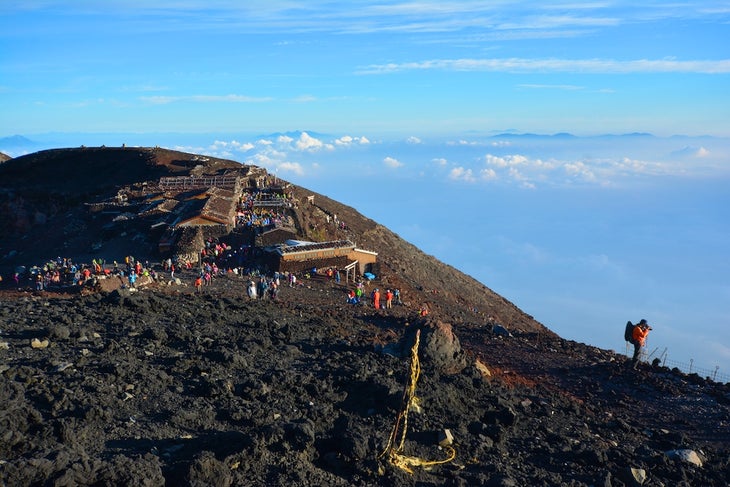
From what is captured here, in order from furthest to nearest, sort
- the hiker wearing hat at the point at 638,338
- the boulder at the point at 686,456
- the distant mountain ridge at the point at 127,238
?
the distant mountain ridge at the point at 127,238
the hiker wearing hat at the point at 638,338
the boulder at the point at 686,456

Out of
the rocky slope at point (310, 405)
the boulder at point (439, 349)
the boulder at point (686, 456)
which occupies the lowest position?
the boulder at point (686, 456)

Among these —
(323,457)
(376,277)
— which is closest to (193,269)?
(376,277)

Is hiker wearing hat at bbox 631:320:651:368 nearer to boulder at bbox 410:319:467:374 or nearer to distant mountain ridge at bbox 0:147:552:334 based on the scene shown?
boulder at bbox 410:319:467:374

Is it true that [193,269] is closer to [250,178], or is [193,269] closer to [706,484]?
[250,178]

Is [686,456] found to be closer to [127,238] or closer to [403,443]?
[403,443]

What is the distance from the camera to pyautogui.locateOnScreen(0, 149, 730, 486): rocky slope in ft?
28.9

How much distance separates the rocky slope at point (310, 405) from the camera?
8805mm

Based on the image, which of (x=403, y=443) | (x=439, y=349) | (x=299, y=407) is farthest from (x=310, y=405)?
(x=439, y=349)

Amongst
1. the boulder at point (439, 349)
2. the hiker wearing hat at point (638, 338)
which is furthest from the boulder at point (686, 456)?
the hiker wearing hat at point (638, 338)

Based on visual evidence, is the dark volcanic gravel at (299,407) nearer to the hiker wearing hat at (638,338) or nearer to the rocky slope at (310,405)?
the rocky slope at (310,405)

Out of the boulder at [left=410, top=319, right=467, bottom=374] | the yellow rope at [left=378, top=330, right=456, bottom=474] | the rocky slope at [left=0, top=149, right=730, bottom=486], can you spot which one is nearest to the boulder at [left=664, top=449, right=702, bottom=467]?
the rocky slope at [left=0, top=149, right=730, bottom=486]

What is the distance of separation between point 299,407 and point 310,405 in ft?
0.63

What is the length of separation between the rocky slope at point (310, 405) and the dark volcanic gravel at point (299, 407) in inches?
1.3

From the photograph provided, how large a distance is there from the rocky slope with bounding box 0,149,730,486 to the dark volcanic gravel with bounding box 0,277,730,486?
33 mm
